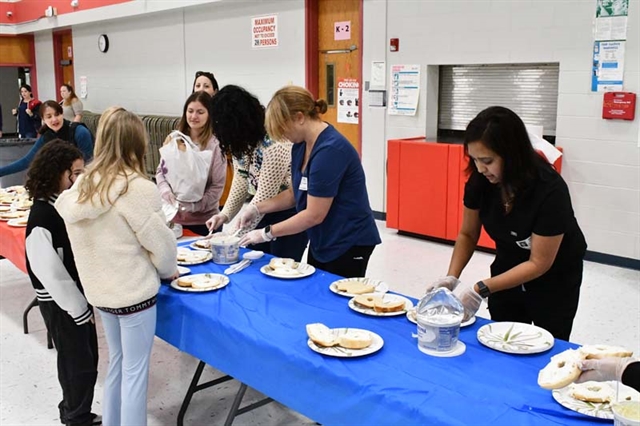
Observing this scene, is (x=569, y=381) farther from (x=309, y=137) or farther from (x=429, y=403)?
(x=309, y=137)

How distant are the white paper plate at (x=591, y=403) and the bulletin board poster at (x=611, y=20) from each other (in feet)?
12.6

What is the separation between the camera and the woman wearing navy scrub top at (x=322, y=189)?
8.03 feet

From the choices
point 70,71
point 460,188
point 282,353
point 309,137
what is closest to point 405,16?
point 460,188

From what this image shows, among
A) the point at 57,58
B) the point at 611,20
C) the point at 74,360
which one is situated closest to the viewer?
the point at 74,360

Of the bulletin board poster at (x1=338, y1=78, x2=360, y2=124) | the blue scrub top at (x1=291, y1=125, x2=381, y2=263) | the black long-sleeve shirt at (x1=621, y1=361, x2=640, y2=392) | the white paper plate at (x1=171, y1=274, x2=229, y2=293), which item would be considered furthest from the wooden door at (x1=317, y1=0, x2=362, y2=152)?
the black long-sleeve shirt at (x1=621, y1=361, x2=640, y2=392)

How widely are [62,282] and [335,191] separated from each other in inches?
42.4

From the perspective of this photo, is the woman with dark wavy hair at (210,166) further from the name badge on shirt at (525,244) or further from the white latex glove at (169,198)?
the name badge on shirt at (525,244)

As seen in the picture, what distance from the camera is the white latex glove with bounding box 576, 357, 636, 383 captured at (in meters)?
1.39

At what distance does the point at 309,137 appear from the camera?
2.53 m

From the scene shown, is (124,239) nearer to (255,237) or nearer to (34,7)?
(255,237)

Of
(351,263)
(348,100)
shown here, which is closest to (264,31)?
(348,100)

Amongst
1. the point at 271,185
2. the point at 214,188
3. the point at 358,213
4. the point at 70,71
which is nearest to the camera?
the point at 358,213

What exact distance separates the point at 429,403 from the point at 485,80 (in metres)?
4.68

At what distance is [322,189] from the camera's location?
2.44 metres
